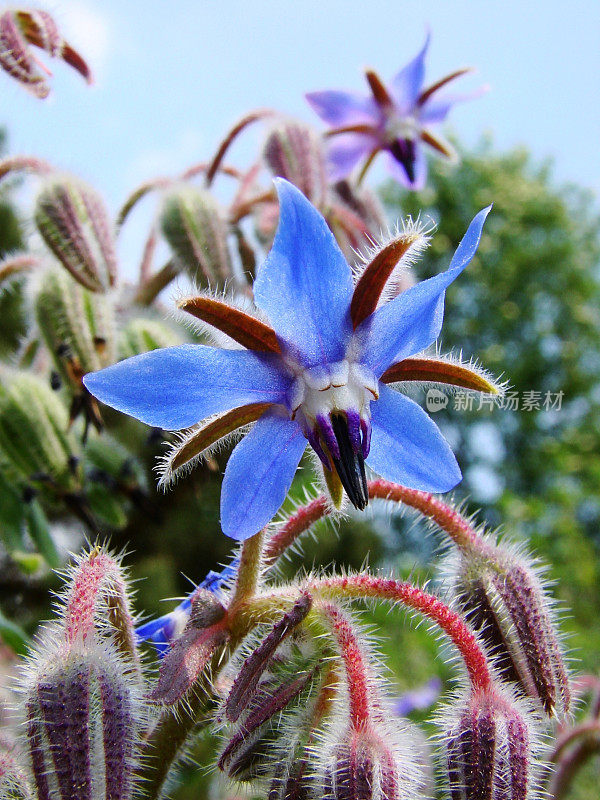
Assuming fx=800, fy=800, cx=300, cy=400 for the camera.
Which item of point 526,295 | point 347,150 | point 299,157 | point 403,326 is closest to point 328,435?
point 403,326

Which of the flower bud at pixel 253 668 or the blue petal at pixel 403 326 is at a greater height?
the blue petal at pixel 403 326

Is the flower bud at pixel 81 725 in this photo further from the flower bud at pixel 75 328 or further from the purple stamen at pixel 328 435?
the flower bud at pixel 75 328

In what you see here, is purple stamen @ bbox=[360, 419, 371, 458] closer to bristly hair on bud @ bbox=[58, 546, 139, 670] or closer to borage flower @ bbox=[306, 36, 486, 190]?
bristly hair on bud @ bbox=[58, 546, 139, 670]

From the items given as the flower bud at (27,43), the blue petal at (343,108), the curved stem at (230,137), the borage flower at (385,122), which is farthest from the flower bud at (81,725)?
the blue petal at (343,108)

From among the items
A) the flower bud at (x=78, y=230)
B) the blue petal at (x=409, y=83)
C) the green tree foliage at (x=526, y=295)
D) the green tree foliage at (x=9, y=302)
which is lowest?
the flower bud at (x=78, y=230)

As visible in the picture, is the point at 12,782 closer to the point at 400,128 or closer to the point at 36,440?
the point at 36,440

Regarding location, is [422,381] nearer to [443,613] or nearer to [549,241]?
[443,613]

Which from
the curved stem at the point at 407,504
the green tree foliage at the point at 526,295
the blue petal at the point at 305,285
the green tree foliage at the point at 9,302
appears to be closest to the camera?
the blue petal at the point at 305,285

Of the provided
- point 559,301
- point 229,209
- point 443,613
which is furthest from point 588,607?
point 559,301
